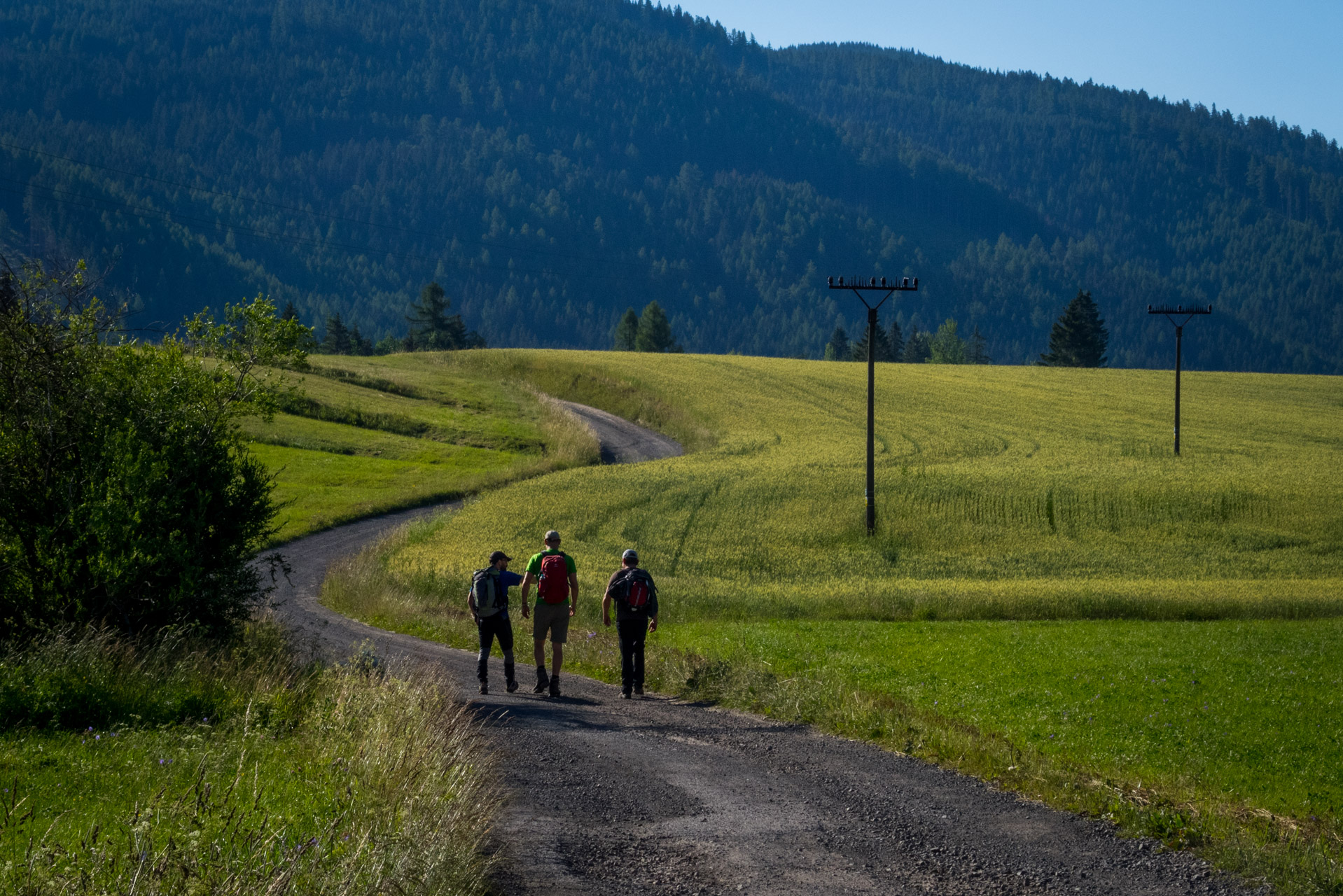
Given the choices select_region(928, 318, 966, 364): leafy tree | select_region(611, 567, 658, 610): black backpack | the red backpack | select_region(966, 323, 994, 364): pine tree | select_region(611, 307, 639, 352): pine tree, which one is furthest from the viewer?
select_region(966, 323, 994, 364): pine tree

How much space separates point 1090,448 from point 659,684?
41.9m

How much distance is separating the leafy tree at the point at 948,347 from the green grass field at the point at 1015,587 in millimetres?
85034

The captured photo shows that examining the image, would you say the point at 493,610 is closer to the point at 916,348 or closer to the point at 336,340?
the point at 336,340

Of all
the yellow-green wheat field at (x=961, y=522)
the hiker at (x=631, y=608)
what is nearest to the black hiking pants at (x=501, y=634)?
the hiker at (x=631, y=608)

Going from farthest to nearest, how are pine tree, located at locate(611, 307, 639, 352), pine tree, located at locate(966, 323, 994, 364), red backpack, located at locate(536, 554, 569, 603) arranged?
Result: 1. pine tree, located at locate(966, 323, 994, 364)
2. pine tree, located at locate(611, 307, 639, 352)
3. red backpack, located at locate(536, 554, 569, 603)

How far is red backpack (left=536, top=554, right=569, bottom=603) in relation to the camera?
15.5 meters

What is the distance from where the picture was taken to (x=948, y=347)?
15662 centimetres

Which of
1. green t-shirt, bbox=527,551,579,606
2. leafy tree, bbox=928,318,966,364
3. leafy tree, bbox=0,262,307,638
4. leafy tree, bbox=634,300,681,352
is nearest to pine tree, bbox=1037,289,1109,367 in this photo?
leafy tree, bbox=928,318,966,364

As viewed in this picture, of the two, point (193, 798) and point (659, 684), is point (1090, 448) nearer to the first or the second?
point (659, 684)

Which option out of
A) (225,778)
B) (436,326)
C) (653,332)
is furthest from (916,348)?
(225,778)

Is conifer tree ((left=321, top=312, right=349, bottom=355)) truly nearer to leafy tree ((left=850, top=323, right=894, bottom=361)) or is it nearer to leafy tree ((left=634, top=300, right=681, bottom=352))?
leafy tree ((left=634, top=300, right=681, bottom=352))

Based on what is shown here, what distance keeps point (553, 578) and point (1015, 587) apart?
16.6 m

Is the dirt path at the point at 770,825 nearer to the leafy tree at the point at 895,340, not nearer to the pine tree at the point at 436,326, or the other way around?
the pine tree at the point at 436,326

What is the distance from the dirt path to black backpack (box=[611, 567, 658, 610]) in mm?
Result: 2488
